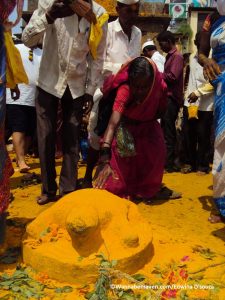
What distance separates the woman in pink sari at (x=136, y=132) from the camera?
4156mm

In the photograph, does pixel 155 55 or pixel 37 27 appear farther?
pixel 155 55

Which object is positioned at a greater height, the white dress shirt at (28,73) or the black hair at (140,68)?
the black hair at (140,68)

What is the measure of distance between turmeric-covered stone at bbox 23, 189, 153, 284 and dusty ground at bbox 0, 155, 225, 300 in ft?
0.51

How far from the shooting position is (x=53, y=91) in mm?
4270

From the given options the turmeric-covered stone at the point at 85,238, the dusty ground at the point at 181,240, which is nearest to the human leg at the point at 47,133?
the dusty ground at the point at 181,240

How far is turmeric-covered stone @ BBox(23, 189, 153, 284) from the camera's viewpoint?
107 inches

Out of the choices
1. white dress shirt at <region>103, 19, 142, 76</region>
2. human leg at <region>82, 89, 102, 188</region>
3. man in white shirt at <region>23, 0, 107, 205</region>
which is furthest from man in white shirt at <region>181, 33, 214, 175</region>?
man in white shirt at <region>23, 0, 107, 205</region>

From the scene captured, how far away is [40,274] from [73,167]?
1.86 meters

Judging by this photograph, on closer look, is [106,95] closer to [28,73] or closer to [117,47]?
[117,47]

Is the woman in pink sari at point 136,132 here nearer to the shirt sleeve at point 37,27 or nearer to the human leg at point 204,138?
the shirt sleeve at point 37,27

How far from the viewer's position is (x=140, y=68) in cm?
409

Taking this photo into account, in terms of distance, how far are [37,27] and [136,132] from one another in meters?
1.54

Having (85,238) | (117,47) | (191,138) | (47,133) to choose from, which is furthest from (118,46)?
(85,238)

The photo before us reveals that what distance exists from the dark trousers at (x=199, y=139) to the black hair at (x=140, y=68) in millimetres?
2361
